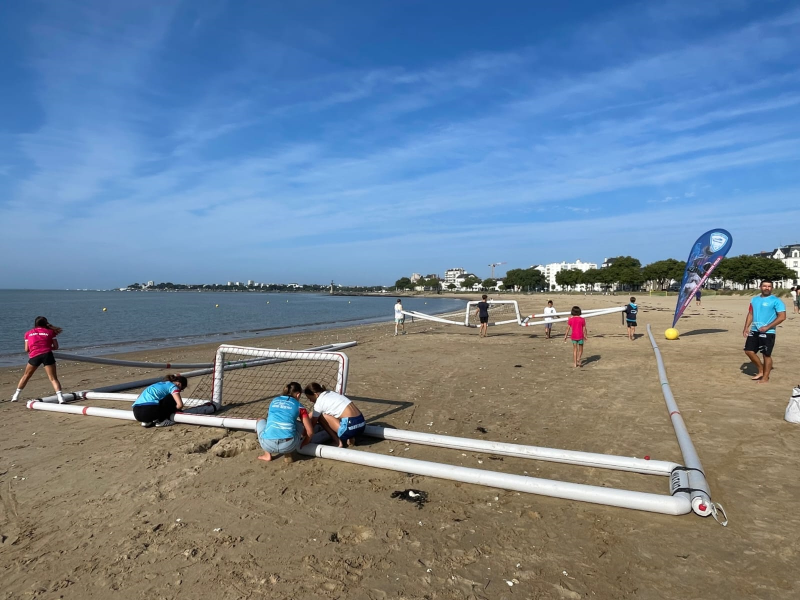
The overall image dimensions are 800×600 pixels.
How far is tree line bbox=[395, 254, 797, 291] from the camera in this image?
241 feet

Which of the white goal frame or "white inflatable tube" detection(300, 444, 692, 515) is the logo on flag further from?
"white inflatable tube" detection(300, 444, 692, 515)

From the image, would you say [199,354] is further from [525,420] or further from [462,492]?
[462,492]

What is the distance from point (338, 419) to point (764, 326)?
8.08 m

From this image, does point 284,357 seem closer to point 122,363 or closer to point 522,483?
point 522,483

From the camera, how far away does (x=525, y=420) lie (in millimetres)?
7137

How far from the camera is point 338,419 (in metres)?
5.89

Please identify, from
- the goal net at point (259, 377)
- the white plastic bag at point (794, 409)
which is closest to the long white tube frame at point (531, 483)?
the goal net at point (259, 377)

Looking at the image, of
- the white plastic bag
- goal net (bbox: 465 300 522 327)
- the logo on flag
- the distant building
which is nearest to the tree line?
the distant building

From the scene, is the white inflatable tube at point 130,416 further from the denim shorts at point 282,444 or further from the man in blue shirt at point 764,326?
the man in blue shirt at point 764,326

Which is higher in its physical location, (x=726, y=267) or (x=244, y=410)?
(x=726, y=267)

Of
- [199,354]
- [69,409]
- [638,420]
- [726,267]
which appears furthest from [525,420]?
[726,267]

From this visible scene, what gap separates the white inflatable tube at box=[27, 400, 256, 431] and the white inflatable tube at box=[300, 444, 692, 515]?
1.46 metres

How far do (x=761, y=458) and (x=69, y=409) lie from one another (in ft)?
34.0

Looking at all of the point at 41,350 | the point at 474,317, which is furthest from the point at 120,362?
the point at 474,317
